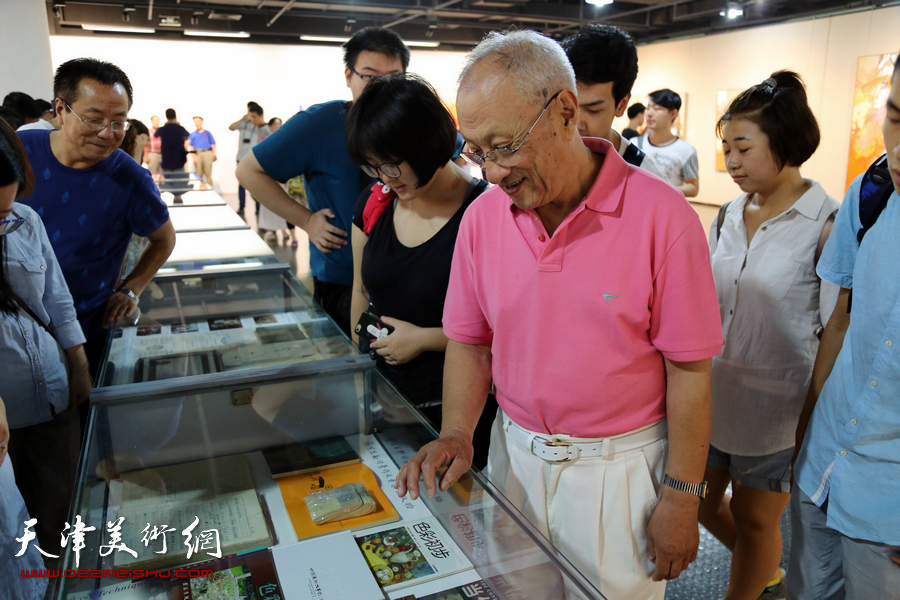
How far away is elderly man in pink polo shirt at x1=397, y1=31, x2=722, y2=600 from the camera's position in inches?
46.3

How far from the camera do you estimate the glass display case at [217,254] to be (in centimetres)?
303

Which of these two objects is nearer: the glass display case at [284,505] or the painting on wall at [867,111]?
the glass display case at [284,505]

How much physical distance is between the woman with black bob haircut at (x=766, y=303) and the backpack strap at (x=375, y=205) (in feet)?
3.60

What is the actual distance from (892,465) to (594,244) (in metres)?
0.74

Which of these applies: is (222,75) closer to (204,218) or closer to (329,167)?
(204,218)

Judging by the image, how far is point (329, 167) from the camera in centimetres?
245

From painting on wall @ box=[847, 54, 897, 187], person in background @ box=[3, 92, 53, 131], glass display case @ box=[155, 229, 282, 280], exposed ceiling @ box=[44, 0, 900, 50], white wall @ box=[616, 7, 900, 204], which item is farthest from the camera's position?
exposed ceiling @ box=[44, 0, 900, 50]

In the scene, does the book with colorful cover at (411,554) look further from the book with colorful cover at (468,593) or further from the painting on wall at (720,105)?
the painting on wall at (720,105)

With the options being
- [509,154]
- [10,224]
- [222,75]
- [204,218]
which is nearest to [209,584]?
[509,154]

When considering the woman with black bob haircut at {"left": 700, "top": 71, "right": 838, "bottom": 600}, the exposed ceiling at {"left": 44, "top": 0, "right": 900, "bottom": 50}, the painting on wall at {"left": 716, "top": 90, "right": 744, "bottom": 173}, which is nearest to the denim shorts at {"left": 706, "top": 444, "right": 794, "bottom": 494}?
the woman with black bob haircut at {"left": 700, "top": 71, "right": 838, "bottom": 600}

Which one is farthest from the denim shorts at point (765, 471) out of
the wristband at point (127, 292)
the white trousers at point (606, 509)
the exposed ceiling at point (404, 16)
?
the exposed ceiling at point (404, 16)

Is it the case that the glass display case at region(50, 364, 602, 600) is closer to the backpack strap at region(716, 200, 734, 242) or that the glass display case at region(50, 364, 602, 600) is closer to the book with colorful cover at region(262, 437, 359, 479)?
the book with colorful cover at region(262, 437, 359, 479)

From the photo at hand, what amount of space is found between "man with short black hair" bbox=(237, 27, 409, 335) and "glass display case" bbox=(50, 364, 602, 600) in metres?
0.84

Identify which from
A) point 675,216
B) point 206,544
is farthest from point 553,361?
point 206,544
